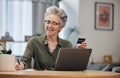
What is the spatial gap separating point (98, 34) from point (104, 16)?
17.7 inches

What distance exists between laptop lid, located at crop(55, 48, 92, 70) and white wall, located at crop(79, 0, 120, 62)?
4.36 meters

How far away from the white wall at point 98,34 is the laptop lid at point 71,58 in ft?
14.3

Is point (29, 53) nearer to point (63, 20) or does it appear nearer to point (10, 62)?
point (63, 20)

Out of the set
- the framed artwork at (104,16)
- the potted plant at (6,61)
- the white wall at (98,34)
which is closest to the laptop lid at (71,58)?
the potted plant at (6,61)

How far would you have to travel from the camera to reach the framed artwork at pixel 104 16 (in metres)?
6.57

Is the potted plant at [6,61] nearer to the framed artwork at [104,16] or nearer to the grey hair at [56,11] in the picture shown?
the grey hair at [56,11]

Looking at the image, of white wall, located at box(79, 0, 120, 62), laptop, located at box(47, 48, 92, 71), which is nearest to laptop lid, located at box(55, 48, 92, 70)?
laptop, located at box(47, 48, 92, 71)

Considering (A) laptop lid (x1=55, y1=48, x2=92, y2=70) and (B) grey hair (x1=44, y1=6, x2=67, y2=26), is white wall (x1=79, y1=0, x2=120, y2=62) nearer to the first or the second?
(B) grey hair (x1=44, y1=6, x2=67, y2=26)

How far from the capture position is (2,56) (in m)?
1.66

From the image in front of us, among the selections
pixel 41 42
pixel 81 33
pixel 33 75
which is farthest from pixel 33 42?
pixel 81 33

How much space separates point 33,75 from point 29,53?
1.10m

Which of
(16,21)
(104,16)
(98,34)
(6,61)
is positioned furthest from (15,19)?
(6,61)

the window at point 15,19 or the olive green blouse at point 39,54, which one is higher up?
the window at point 15,19

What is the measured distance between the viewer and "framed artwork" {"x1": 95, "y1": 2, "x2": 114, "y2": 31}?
6.57 m
